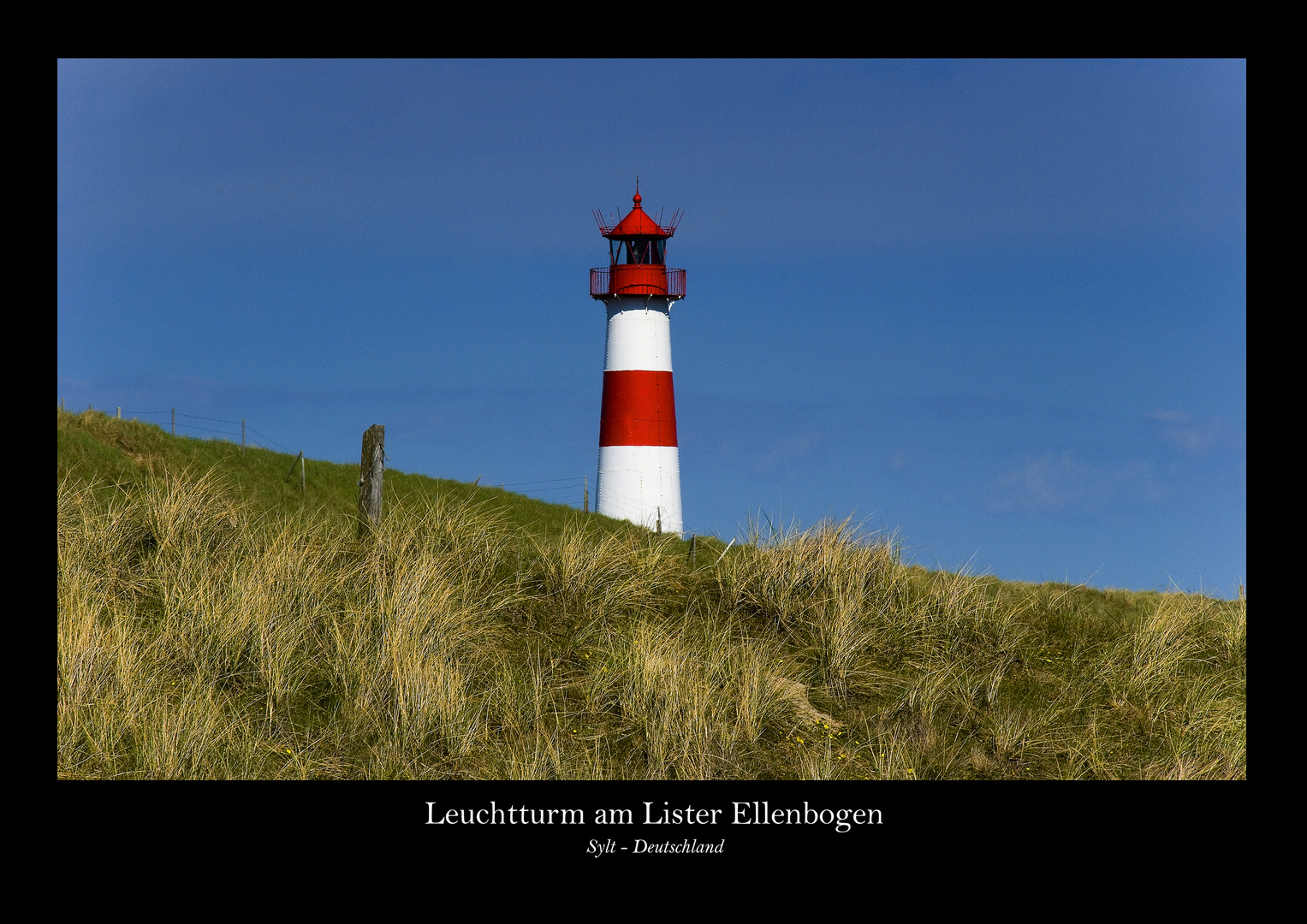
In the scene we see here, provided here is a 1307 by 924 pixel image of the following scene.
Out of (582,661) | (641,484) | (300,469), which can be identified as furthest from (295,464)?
(582,661)

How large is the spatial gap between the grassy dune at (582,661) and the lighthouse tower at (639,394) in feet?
48.9

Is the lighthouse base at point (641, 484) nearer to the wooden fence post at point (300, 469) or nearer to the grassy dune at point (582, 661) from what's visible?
the wooden fence post at point (300, 469)

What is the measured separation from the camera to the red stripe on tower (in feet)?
93.8

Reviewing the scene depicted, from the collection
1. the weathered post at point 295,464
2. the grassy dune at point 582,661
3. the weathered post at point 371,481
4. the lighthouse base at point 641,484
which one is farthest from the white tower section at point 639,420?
the grassy dune at point 582,661

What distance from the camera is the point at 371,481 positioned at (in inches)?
556

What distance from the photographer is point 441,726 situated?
832 centimetres

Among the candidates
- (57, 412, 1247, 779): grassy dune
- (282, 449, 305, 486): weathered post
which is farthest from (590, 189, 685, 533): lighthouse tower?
(57, 412, 1247, 779): grassy dune

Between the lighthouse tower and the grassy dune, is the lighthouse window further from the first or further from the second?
the grassy dune

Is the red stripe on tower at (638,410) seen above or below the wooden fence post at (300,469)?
above

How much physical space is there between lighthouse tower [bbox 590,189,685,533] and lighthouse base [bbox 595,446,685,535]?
22 mm

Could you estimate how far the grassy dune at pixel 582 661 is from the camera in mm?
8211

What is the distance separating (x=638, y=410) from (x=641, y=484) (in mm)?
1955
